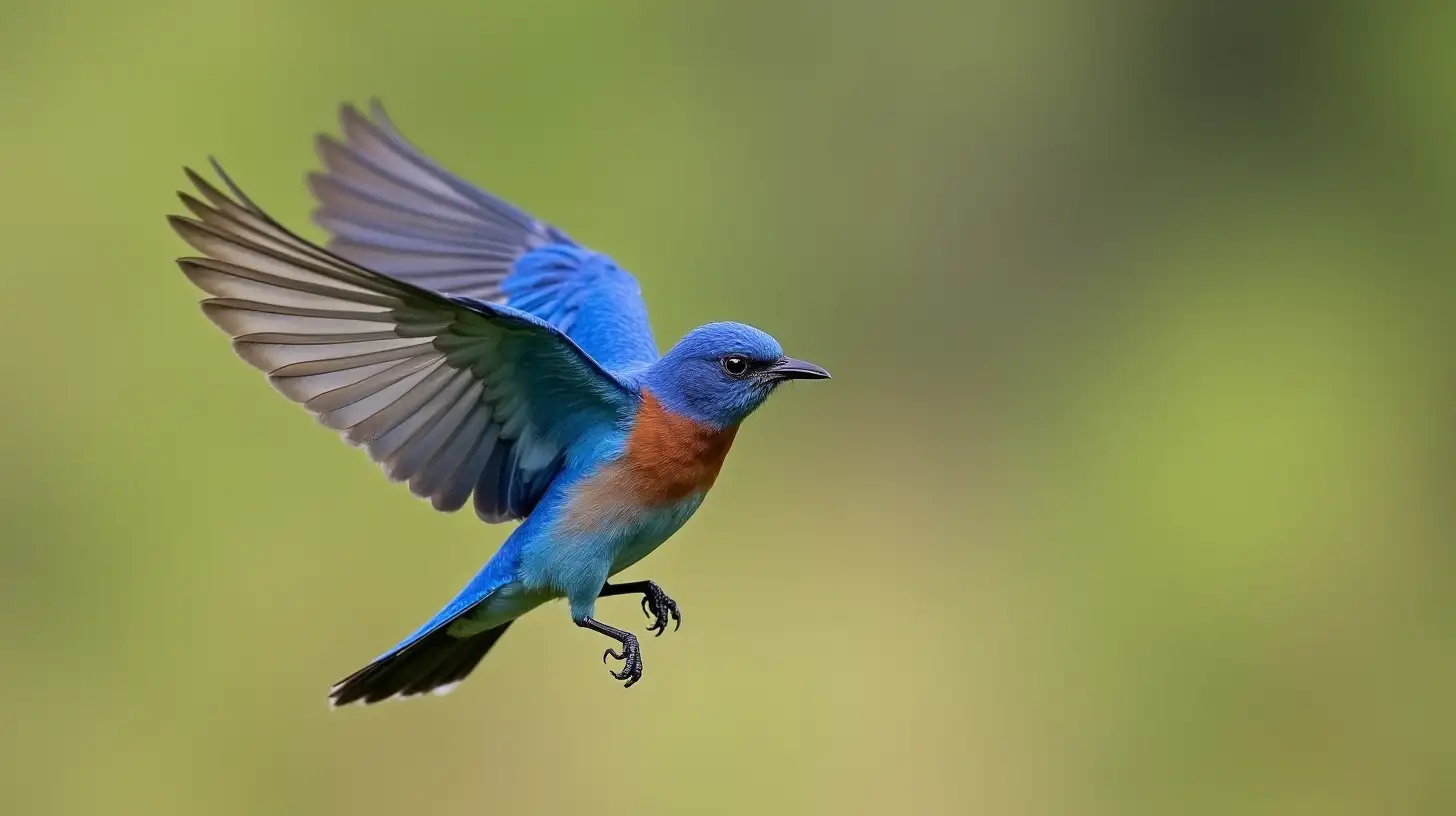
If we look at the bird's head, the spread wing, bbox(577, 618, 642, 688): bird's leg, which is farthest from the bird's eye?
bbox(577, 618, 642, 688): bird's leg

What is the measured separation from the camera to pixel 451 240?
7281 millimetres

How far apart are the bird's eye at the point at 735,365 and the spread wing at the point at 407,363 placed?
0.99 ft

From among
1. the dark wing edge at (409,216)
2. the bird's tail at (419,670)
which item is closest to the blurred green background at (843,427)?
the dark wing edge at (409,216)

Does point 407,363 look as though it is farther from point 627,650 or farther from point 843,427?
point 843,427

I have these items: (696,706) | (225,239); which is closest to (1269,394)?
(696,706)

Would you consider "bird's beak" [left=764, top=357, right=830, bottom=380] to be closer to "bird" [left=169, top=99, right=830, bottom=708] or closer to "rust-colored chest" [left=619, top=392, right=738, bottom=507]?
"bird" [left=169, top=99, right=830, bottom=708]

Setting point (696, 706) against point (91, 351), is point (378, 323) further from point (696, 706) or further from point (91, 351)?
point (91, 351)

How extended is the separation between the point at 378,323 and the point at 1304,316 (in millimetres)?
9446

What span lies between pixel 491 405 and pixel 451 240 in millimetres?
2068

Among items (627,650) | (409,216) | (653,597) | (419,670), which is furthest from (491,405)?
(409,216)

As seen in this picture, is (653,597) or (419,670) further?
(419,670)

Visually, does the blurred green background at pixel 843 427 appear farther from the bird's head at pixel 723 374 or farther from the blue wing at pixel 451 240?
the bird's head at pixel 723 374

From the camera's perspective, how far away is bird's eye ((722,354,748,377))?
5363mm

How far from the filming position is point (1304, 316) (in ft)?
42.6
